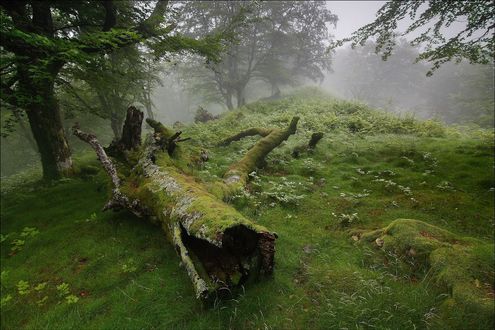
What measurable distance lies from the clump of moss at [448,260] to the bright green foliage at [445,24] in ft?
20.1

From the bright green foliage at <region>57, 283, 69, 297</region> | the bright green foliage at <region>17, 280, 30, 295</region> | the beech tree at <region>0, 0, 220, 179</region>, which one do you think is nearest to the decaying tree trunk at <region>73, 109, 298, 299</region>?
the bright green foliage at <region>57, 283, 69, 297</region>

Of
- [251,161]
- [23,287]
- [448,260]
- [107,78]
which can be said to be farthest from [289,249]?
[107,78]

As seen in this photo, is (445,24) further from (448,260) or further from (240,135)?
(240,135)

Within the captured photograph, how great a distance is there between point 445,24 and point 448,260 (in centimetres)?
787

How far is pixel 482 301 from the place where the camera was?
3.55 meters

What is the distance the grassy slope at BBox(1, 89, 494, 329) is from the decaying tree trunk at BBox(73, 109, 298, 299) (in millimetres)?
393

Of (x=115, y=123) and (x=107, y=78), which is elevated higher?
(x=107, y=78)

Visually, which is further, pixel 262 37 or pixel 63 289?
pixel 262 37

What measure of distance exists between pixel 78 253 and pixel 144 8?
770 cm

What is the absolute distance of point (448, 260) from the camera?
4316 mm

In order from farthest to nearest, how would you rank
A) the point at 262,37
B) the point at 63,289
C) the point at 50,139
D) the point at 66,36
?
the point at 262,37 < the point at 50,139 < the point at 66,36 < the point at 63,289

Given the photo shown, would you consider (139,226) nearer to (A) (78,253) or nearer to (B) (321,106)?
A: (A) (78,253)

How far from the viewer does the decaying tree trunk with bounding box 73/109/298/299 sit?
3904mm

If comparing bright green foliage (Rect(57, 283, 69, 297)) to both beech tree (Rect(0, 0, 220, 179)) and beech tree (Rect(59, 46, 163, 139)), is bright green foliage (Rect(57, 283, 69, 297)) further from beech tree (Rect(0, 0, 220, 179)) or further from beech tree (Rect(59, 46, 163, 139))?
beech tree (Rect(0, 0, 220, 179))
